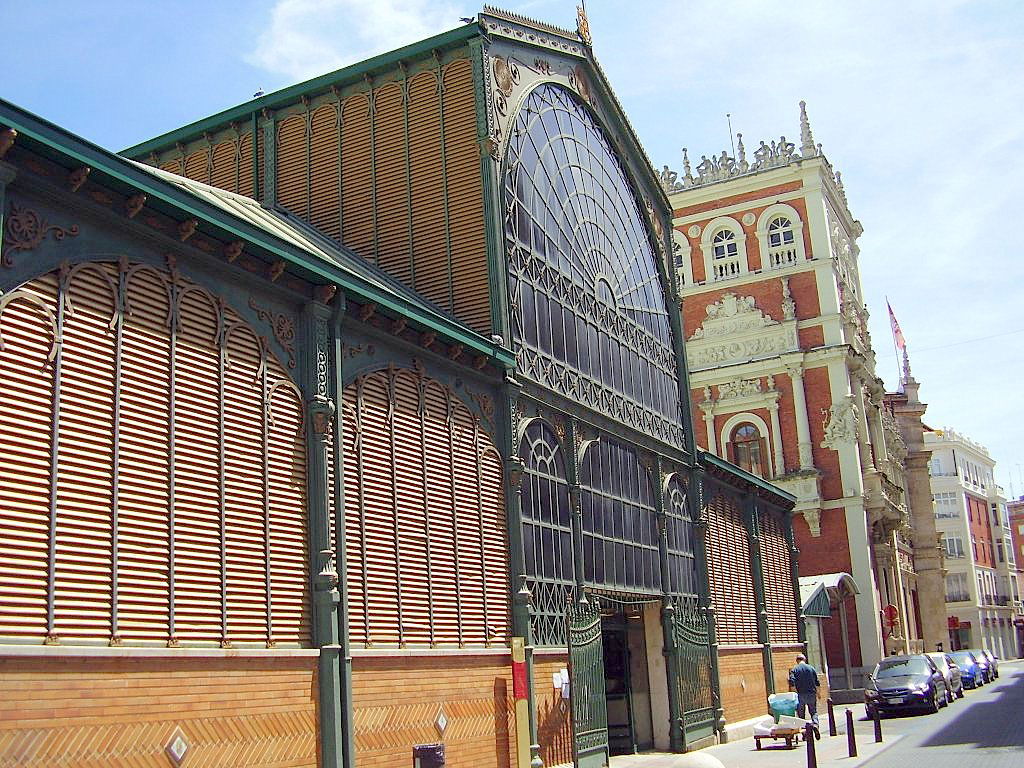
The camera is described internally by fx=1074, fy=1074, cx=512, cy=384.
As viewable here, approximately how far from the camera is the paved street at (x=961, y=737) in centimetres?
1917

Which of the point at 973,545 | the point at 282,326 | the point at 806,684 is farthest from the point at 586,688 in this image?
the point at 973,545

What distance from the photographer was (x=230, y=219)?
478 inches

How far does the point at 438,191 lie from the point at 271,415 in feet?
26.4

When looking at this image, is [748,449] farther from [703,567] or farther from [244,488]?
[244,488]

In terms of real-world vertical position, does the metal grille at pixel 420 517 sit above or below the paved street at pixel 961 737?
above

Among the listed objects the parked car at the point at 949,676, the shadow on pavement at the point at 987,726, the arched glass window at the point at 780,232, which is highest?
the arched glass window at the point at 780,232

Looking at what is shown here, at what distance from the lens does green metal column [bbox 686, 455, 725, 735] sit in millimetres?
26141

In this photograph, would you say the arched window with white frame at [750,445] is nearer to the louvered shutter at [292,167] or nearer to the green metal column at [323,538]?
the louvered shutter at [292,167]

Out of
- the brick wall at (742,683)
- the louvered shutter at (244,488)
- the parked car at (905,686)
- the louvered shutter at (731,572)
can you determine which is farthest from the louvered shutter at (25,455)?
the parked car at (905,686)

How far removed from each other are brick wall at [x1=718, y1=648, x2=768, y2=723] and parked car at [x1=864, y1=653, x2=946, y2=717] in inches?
127

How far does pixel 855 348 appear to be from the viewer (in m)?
52.1

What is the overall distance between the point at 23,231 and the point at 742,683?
23.6 metres

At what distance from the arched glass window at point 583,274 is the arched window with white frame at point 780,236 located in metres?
24.2

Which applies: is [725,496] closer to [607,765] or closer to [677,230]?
[607,765]
